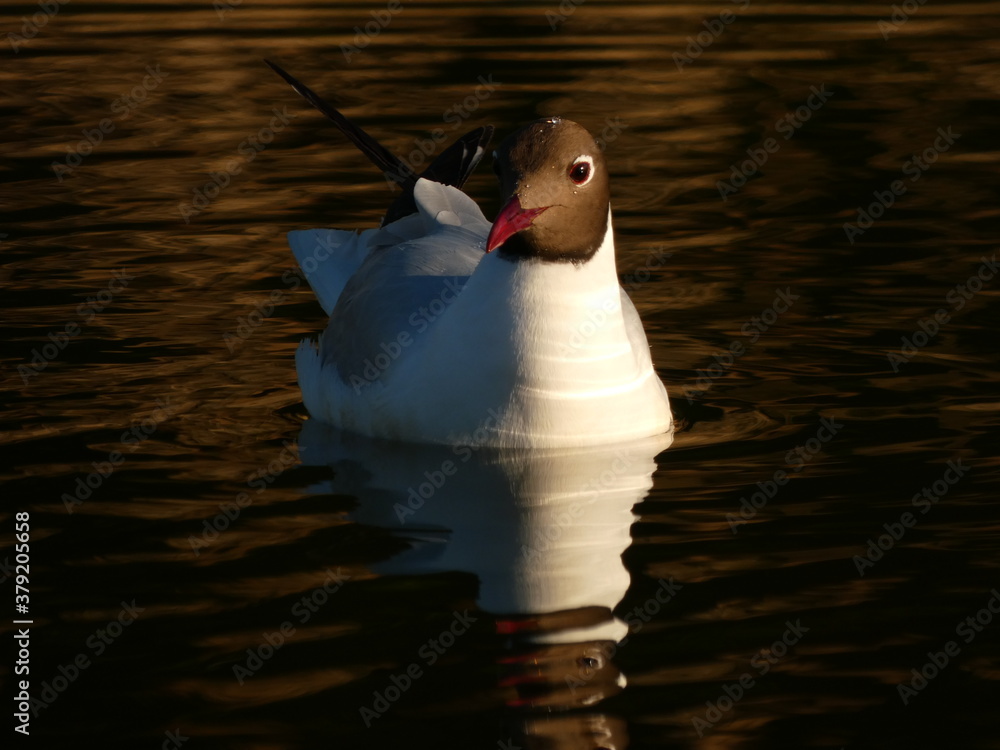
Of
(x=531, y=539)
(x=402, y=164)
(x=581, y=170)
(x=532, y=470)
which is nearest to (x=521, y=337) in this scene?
(x=532, y=470)

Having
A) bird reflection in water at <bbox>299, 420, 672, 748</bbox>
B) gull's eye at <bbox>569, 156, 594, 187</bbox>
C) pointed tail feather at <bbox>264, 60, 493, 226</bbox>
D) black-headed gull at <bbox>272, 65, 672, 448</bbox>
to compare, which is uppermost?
pointed tail feather at <bbox>264, 60, 493, 226</bbox>

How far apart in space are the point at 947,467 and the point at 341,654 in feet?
8.29

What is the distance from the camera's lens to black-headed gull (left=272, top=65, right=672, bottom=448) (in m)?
5.94

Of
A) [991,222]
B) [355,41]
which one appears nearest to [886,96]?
[991,222]

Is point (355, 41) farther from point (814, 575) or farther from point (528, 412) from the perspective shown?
point (814, 575)

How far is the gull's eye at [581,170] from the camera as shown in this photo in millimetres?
5938

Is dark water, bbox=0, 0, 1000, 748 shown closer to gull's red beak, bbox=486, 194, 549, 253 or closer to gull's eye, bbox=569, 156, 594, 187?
gull's red beak, bbox=486, 194, 549, 253

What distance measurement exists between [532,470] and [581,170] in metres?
1.05

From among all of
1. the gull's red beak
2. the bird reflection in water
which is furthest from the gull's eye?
the bird reflection in water

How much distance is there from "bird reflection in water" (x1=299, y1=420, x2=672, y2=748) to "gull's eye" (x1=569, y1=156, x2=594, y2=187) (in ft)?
3.19

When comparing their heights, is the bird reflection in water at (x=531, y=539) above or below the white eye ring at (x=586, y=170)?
below

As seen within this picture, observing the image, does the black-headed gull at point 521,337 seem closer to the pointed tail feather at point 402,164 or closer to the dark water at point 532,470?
the dark water at point 532,470

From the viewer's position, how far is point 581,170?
596cm

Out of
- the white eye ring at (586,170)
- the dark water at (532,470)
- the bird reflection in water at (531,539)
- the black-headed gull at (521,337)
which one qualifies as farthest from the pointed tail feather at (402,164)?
the white eye ring at (586,170)
